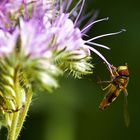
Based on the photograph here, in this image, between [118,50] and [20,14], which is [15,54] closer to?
[20,14]

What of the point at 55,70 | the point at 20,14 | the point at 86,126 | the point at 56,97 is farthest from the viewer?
the point at 86,126

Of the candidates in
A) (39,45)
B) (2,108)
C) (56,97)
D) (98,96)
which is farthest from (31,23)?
(98,96)

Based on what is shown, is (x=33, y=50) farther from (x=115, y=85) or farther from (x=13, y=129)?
(x=115, y=85)

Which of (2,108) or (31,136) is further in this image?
(31,136)

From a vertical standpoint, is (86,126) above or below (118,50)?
below

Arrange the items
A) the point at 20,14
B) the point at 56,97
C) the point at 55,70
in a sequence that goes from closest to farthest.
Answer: the point at 55,70 < the point at 20,14 < the point at 56,97

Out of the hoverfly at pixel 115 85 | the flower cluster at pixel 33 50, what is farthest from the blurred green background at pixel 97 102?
the flower cluster at pixel 33 50

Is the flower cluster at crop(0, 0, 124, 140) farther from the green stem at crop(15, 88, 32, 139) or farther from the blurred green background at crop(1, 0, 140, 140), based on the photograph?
the blurred green background at crop(1, 0, 140, 140)

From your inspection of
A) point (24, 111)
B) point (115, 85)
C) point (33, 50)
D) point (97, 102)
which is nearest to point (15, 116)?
point (24, 111)
